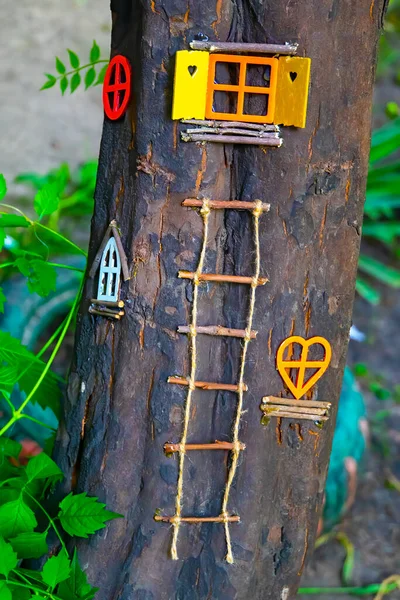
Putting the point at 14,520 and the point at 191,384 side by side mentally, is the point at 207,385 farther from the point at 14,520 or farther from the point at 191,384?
the point at 14,520

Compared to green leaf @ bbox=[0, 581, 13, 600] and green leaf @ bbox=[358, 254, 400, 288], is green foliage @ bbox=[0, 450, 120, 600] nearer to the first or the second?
green leaf @ bbox=[0, 581, 13, 600]

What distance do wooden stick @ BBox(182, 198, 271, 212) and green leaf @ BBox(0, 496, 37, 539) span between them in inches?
23.2

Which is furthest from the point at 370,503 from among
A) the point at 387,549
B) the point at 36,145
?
the point at 36,145

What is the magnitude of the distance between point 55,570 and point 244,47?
2.96 ft

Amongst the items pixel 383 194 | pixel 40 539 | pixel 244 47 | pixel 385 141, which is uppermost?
pixel 385 141

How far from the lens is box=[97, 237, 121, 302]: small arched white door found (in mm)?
1227

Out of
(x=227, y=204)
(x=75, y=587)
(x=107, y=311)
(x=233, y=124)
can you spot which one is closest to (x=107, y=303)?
(x=107, y=311)

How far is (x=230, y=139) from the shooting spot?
3.81 feet

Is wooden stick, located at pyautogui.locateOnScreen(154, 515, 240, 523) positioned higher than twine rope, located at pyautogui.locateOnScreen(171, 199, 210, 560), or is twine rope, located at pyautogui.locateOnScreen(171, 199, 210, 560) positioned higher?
twine rope, located at pyautogui.locateOnScreen(171, 199, 210, 560)

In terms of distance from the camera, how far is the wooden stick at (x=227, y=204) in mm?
1177

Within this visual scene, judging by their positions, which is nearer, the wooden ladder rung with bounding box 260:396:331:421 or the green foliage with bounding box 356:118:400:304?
the wooden ladder rung with bounding box 260:396:331:421

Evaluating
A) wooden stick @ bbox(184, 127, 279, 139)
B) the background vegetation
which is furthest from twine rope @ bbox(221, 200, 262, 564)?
the background vegetation

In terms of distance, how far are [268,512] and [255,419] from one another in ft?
0.60

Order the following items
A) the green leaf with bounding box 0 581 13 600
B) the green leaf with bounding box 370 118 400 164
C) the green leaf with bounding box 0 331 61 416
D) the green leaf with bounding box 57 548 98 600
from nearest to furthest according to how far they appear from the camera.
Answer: the green leaf with bounding box 0 581 13 600 < the green leaf with bounding box 57 548 98 600 < the green leaf with bounding box 0 331 61 416 < the green leaf with bounding box 370 118 400 164
